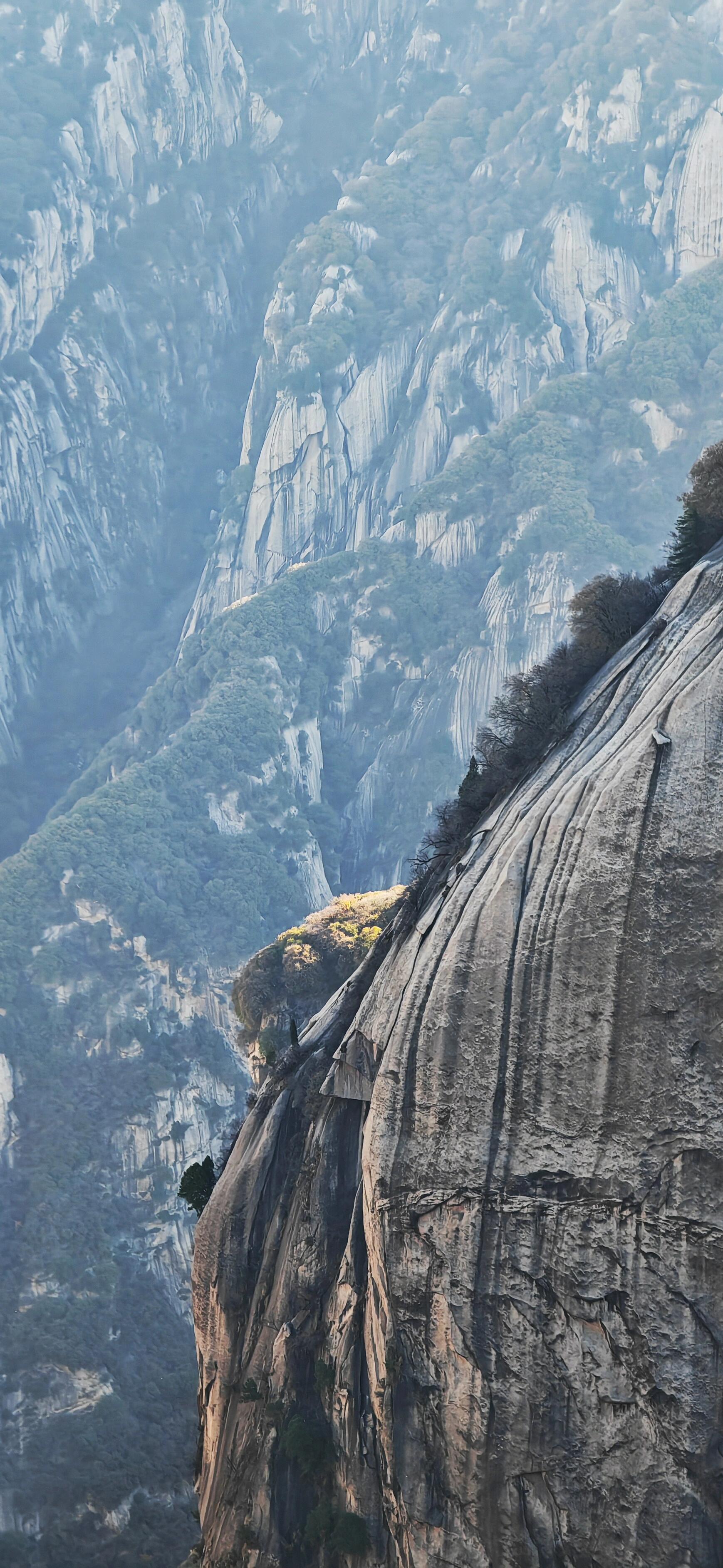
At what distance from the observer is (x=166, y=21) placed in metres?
132

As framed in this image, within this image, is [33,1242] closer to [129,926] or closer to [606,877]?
[129,926]

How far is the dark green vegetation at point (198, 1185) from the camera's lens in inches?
1273

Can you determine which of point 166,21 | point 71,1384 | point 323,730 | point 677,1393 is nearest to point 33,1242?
point 71,1384

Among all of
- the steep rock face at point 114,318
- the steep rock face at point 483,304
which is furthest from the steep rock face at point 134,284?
the steep rock face at point 483,304

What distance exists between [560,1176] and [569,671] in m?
9.17

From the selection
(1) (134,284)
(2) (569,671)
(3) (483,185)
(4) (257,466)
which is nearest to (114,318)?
(1) (134,284)

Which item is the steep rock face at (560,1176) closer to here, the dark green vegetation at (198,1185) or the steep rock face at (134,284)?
the dark green vegetation at (198,1185)

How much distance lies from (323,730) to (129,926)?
24411mm

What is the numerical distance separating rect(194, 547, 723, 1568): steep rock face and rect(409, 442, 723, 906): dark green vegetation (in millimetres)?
1099

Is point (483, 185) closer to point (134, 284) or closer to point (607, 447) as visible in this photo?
point (134, 284)

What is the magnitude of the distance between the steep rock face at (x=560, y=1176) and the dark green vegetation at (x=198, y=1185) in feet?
28.6

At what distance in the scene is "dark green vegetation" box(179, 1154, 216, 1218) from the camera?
32.3 meters

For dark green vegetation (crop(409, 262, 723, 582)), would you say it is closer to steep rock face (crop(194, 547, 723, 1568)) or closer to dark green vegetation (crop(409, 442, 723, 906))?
dark green vegetation (crop(409, 442, 723, 906))

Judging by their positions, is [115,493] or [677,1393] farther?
[115,493]
